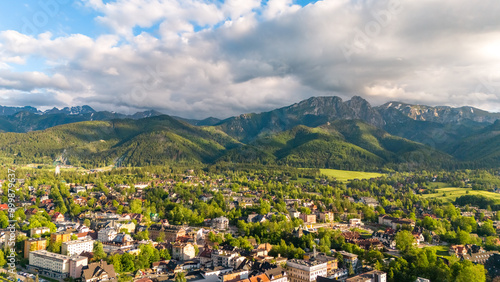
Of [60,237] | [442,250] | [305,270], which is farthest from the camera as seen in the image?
[442,250]

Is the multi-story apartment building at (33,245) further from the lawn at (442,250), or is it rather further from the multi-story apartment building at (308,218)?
the lawn at (442,250)

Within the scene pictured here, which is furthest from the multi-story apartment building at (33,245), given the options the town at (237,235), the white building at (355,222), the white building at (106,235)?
the white building at (355,222)

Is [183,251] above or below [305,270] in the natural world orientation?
above

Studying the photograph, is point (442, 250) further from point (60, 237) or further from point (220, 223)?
point (60, 237)

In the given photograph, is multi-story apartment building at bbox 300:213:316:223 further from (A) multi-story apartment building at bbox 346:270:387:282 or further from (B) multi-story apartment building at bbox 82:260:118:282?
(B) multi-story apartment building at bbox 82:260:118:282

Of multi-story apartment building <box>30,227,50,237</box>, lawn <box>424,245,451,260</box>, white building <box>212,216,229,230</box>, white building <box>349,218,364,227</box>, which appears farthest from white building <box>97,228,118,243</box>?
lawn <box>424,245,451,260</box>

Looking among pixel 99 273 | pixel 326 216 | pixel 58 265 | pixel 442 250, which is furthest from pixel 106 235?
pixel 442 250

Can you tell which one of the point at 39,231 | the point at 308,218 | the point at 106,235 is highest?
the point at 39,231
